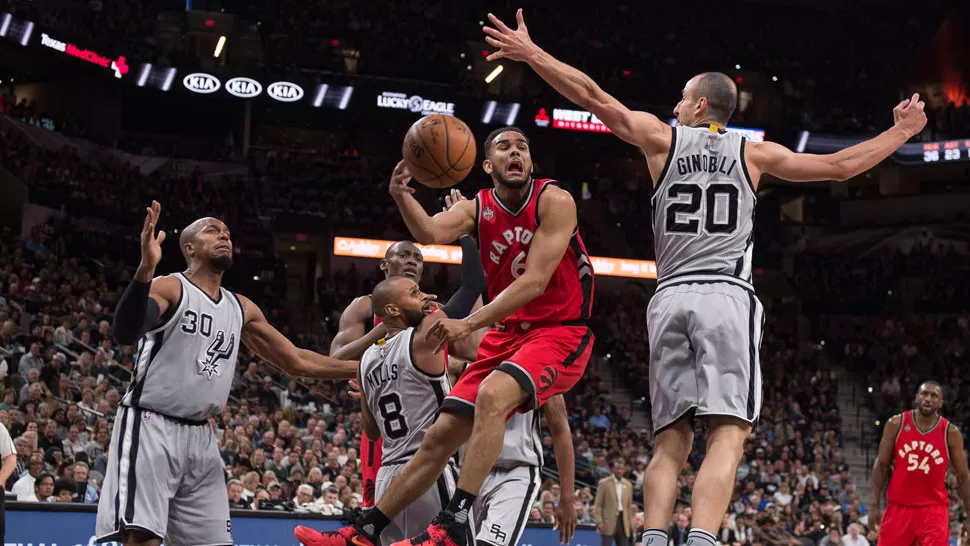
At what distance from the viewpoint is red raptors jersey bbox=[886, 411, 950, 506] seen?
361 inches

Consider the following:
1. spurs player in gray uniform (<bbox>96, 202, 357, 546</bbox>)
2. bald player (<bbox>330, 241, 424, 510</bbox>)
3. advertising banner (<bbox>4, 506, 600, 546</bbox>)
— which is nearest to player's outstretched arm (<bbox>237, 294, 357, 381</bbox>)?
spurs player in gray uniform (<bbox>96, 202, 357, 546</bbox>)

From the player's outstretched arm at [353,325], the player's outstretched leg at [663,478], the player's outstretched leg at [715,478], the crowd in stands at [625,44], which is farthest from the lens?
the crowd in stands at [625,44]

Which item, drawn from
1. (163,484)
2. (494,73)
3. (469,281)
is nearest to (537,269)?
(469,281)

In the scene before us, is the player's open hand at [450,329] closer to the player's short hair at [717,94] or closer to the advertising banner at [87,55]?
the player's short hair at [717,94]

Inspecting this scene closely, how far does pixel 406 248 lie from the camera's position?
6.98m

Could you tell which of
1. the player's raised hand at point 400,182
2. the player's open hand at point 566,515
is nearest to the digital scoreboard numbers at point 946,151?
the player's open hand at point 566,515

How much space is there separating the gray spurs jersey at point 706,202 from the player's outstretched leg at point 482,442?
3.16 feet

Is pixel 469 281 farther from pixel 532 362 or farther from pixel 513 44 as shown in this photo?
pixel 513 44

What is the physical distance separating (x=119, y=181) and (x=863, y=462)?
61.4 feet

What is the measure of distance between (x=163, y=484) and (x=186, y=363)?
2.18 ft

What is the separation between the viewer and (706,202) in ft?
17.0

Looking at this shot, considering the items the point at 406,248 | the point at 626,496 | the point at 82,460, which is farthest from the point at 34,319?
the point at 406,248

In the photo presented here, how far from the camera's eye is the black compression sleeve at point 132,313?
18.0 feet

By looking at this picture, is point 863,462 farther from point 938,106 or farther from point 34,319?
point 34,319
